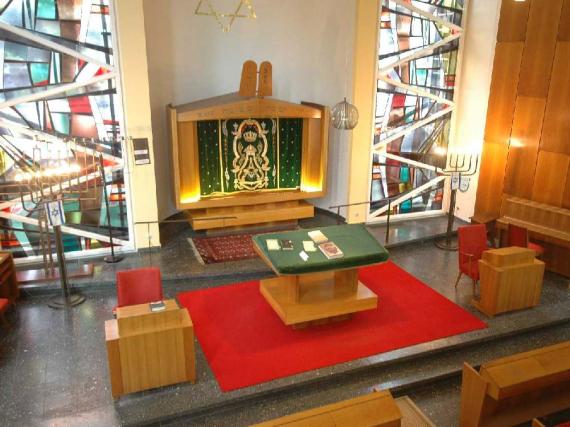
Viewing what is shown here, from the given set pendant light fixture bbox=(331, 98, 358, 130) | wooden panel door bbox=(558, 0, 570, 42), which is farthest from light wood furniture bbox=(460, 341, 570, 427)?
wooden panel door bbox=(558, 0, 570, 42)

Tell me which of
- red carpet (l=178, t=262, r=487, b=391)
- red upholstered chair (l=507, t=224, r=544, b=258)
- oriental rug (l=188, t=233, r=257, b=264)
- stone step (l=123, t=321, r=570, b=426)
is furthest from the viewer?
oriental rug (l=188, t=233, r=257, b=264)

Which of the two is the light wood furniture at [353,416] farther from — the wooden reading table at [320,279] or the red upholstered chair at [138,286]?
the red upholstered chair at [138,286]

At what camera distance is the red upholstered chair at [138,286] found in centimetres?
500

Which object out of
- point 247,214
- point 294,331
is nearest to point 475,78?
point 247,214

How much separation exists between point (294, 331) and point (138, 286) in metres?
1.70

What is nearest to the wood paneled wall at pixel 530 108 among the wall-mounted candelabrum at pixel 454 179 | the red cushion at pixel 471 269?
the wall-mounted candelabrum at pixel 454 179

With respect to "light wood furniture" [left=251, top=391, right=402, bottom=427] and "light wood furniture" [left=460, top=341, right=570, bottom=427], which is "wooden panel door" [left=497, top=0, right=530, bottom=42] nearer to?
"light wood furniture" [left=460, top=341, right=570, bottom=427]

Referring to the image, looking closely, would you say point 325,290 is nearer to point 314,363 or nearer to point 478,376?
point 314,363

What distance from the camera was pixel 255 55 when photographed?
8.44 meters

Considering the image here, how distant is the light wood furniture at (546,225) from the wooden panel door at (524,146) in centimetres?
28

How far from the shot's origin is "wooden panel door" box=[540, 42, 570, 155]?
22.0 ft

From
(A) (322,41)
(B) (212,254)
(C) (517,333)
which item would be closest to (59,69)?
(B) (212,254)

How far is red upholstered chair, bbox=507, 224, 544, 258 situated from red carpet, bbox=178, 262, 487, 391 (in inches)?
55.2

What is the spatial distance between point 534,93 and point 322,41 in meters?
3.38
